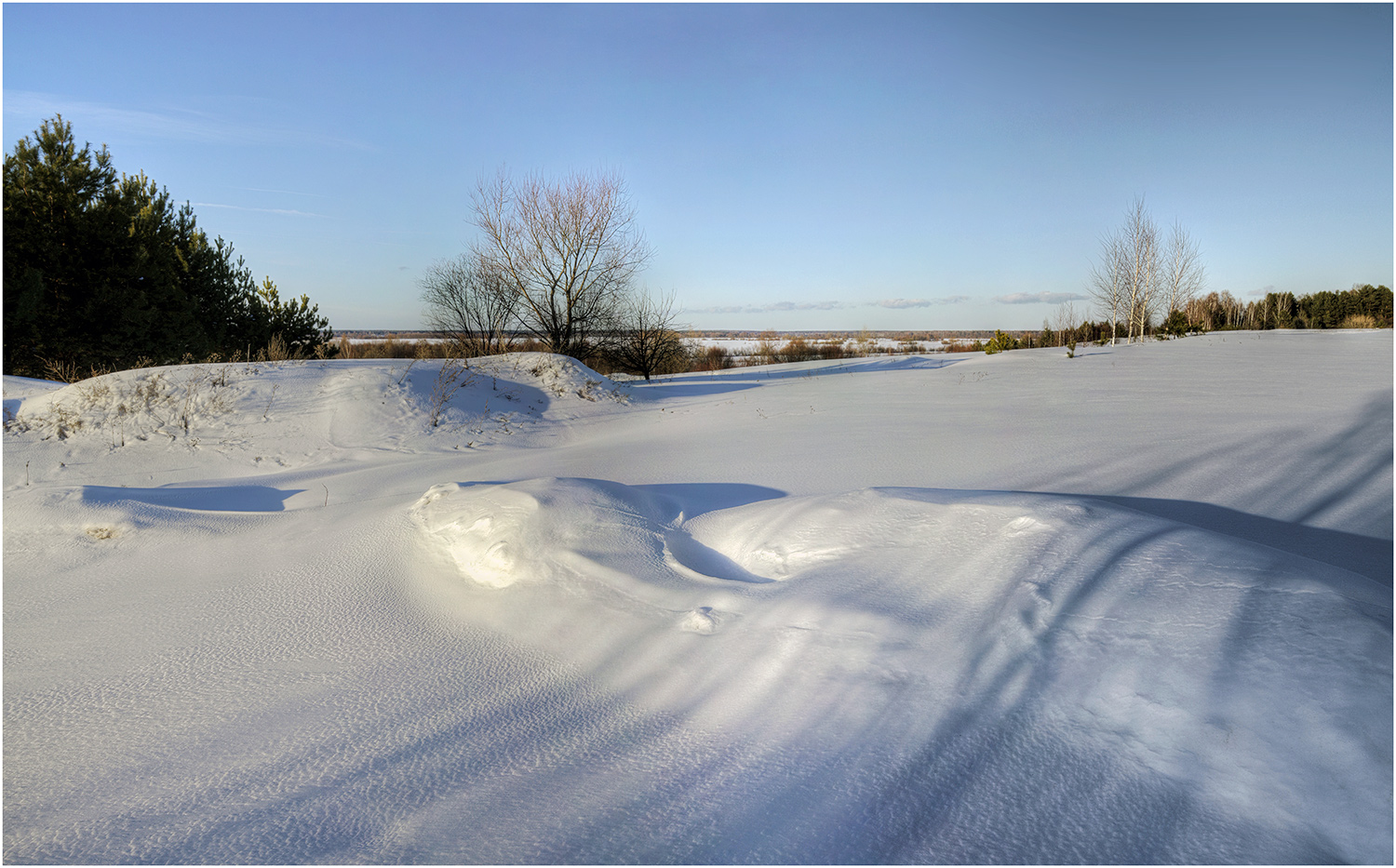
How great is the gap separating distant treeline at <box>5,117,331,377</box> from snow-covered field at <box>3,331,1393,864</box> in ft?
41.0

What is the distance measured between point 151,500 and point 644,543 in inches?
137

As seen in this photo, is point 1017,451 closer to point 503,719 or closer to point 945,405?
point 945,405

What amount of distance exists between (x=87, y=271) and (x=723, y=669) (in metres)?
17.5

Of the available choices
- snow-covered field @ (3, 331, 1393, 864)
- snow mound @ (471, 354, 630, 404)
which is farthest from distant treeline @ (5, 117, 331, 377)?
snow-covered field @ (3, 331, 1393, 864)

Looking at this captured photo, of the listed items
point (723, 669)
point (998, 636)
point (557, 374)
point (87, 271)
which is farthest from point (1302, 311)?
point (87, 271)

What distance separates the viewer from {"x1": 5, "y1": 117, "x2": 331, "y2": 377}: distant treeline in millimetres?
12797

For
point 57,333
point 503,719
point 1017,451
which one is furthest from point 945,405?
point 57,333

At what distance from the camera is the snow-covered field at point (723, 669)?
1.40 metres

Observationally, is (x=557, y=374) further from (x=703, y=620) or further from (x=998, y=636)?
(x=998, y=636)

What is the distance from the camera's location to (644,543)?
2.81 m

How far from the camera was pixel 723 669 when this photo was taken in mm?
1994

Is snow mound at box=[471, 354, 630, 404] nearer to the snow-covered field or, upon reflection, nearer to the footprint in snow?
the snow-covered field

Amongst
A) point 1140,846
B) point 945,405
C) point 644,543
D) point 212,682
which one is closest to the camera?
point 1140,846

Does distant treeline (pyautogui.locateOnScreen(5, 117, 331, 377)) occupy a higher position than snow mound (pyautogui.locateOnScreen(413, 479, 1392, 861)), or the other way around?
distant treeline (pyautogui.locateOnScreen(5, 117, 331, 377))
